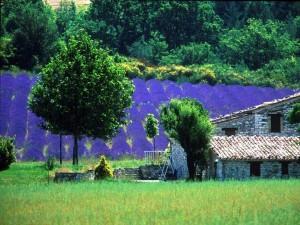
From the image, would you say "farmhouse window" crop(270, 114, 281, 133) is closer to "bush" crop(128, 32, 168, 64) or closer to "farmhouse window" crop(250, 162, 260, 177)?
"farmhouse window" crop(250, 162, 260, 177)

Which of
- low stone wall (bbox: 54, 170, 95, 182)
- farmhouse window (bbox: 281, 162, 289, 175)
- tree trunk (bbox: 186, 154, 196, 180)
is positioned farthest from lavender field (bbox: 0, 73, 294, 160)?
farmhouse window (bbox: 281, 162, 289, 175)

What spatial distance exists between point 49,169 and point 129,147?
13.4 m

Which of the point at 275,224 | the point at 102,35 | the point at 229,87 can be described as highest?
the point at 102,35

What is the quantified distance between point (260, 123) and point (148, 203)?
23.3 m

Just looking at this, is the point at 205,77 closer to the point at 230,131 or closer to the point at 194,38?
the point at 230,131

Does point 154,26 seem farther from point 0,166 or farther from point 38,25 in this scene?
point 0,166

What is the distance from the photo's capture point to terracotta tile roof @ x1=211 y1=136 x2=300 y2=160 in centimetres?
4134

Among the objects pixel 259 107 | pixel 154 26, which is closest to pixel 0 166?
pixel 259 107

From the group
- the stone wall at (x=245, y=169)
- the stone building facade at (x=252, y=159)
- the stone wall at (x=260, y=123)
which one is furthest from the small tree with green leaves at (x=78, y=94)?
the stone wall at (x=260, y=123)

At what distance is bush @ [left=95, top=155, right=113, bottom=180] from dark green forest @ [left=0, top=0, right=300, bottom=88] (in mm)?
17071

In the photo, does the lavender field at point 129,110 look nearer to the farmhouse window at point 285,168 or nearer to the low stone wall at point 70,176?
the low stone wall at point 70,176

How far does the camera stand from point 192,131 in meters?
40.0

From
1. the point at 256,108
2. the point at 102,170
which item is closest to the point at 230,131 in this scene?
the point at 256,108

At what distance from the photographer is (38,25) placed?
46.1 metres
